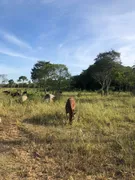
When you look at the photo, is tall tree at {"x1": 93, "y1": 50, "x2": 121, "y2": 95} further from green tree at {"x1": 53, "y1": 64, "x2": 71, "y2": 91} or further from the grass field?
the grass field

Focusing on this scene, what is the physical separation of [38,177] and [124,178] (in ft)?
4.11

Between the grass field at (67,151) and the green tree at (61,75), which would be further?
the green tree at (61,75)

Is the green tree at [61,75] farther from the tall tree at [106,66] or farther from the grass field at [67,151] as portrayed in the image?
the grass field at [67,151]

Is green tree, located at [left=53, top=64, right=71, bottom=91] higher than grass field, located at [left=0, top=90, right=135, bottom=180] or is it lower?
higher

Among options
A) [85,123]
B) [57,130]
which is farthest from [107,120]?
[57,130]

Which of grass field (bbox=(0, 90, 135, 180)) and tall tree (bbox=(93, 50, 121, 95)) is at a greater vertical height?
tall tree (bbox=(93, 50, 121, 95))

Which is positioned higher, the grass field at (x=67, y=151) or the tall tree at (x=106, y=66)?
the tall tree at (x=106, y=66)

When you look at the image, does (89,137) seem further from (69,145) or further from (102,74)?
(102,74)

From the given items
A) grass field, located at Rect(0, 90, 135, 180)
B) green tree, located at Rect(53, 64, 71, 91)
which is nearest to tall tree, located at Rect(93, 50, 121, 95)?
green tree, located at Rect(53, 64, 71, 91)

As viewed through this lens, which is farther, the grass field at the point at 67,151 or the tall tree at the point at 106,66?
the tall tree at the point at 106,66

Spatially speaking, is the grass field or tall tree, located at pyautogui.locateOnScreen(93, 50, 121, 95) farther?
tall tree, located at pyautogui.locateOnScreen(93, 50, 121, 95)

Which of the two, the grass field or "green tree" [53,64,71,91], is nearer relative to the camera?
the grass field

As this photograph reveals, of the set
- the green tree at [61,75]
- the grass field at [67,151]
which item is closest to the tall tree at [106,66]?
the green tree at [61,75]

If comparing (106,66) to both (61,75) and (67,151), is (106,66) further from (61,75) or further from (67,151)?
(67,151)
